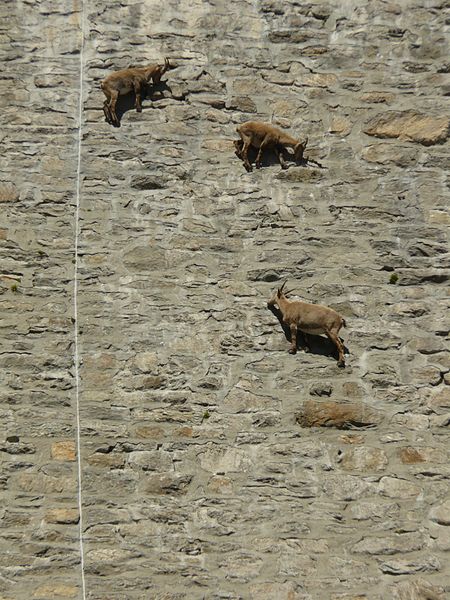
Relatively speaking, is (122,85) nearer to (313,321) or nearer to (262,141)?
(262,141)

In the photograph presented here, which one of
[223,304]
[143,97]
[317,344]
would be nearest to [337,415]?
[317,344]

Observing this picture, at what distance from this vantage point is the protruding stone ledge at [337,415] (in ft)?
16.2

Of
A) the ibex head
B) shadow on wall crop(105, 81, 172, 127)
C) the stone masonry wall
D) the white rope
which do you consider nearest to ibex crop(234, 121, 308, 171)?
the ibex head

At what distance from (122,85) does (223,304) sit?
5.36 feet

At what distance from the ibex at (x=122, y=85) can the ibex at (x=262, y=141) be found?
2.28ft

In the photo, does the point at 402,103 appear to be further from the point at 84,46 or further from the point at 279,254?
the point at 84,46

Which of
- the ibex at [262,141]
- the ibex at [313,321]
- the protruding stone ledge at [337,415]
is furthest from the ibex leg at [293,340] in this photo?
the ibex at [262,141]

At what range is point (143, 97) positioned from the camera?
575cm

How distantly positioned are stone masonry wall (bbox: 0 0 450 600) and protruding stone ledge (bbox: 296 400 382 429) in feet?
0.05

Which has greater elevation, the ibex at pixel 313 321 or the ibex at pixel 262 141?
the ibex at pixel 262 141

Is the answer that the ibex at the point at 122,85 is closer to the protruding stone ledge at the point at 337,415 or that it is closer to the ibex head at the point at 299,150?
the ibex head at the point at 299,150

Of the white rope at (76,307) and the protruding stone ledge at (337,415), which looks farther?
the protruding stone ledge at (337,415)

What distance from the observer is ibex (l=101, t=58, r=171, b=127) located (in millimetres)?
5660

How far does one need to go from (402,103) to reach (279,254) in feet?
4.62
